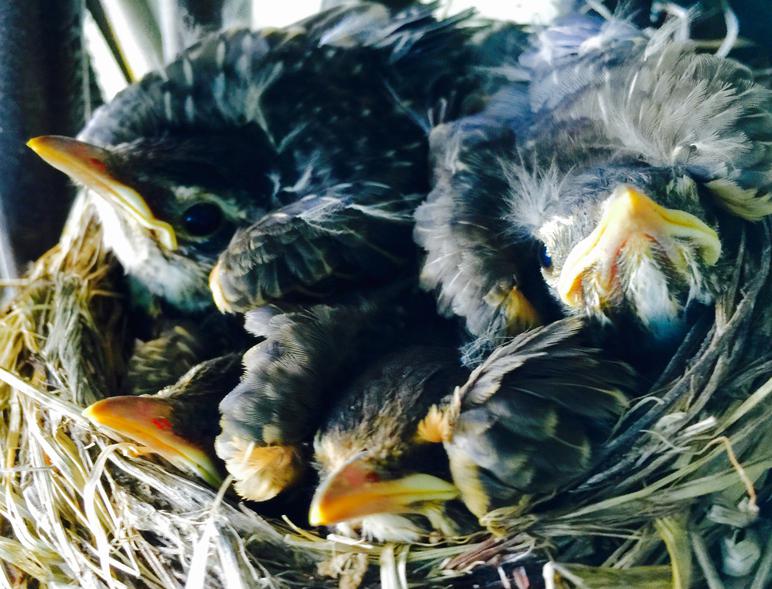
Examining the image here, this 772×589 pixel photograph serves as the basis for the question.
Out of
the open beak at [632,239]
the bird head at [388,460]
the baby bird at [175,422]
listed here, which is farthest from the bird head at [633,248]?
the baby bird at [175,422]

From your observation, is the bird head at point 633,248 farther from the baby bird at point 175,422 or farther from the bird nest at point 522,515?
the baby bird at point 175,422

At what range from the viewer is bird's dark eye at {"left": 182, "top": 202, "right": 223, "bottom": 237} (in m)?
0.85

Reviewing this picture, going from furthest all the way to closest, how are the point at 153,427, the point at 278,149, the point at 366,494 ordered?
the point at 278,149 < the point at 153,427 < the point at 366,494

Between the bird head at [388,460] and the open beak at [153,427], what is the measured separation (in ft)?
0.40

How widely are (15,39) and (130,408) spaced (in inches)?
18.6

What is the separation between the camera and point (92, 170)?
2.62 ft

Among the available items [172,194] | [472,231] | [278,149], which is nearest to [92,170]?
[172,194]

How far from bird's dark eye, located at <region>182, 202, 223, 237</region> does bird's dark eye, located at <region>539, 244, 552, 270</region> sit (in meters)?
0.37

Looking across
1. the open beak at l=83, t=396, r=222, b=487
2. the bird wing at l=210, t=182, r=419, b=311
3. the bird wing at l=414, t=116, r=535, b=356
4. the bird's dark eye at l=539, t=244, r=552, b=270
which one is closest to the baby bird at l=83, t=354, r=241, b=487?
the open beak at l=83, t=396, r=222, b=487

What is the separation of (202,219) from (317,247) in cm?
16

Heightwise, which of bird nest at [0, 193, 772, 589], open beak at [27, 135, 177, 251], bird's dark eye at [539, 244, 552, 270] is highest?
open beak at [27, 135, 177, 251]

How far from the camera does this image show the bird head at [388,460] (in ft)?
1.88

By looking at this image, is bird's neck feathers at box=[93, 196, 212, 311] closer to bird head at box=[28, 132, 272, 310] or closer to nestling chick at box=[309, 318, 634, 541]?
bird head at box=[28, 132, 272, 310]

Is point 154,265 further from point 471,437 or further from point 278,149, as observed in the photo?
point 471,437
